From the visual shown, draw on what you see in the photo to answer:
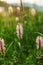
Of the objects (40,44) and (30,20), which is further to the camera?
(30,20)

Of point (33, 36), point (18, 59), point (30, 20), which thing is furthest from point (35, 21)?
point (18, 59)

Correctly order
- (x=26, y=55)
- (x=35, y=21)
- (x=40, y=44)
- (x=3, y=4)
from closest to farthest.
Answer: (x=40, y=44), (x=26, y=55), (x=35, y=21), (x=3, y=4)

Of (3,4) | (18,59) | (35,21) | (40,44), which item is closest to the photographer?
(40,44)

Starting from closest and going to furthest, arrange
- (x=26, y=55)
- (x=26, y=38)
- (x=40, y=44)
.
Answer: (x=40, y=44) → (x=26, y=55) → (x=26, y=38)

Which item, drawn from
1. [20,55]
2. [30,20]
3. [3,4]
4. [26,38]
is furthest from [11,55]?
[3,4]

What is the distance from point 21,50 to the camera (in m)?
3.03

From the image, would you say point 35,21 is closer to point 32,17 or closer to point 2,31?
point 32,17

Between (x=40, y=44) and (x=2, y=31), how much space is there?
38.1 inches

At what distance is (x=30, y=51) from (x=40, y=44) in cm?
50

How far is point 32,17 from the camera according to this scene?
3971 mm

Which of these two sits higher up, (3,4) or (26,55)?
(3,4)

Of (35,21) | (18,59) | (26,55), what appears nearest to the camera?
(18,59)

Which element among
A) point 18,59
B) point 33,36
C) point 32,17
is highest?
point 32,17

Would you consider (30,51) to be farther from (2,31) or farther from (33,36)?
(2,31)
